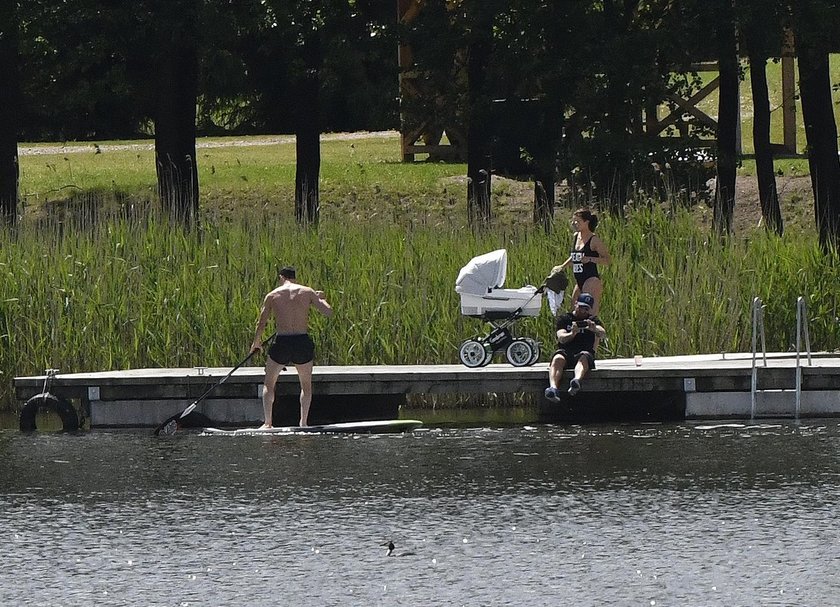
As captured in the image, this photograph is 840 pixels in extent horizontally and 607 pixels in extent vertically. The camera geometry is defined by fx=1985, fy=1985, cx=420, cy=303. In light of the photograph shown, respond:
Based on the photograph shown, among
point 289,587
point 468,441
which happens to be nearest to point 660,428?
point 468,441

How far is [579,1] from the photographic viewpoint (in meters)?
30.5

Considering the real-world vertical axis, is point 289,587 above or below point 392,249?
below

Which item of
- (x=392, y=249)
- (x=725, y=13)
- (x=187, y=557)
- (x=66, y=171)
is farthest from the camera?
(x=66, y=171)

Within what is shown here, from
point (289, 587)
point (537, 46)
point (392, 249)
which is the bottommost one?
point (289, 587)

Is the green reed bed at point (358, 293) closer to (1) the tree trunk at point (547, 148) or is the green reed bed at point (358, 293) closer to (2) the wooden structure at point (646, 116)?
(1) the tree trunk at point (547, 148)

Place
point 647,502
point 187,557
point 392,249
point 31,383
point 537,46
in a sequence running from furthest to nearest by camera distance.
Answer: point 537,46, point 392,249, point 31,383, point 647,502, point 187,557

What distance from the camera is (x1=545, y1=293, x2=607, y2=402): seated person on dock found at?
18.2 metres

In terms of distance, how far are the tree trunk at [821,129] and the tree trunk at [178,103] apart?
9316 millimetres

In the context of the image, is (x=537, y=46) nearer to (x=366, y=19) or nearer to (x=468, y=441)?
(x=366, y=19)

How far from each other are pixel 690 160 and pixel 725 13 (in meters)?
2.35

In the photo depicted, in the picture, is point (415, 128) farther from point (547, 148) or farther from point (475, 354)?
point (475, 354)

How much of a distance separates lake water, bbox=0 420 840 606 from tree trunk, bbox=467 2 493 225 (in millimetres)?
13240

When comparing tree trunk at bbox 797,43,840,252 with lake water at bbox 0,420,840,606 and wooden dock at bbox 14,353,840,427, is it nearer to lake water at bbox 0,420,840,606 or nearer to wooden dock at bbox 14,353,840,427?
wooden dock at bbox 14,353,840,427

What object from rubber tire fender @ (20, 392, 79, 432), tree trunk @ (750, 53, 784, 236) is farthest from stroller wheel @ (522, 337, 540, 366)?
tree trunk @ (750, 53, 784, 236)
